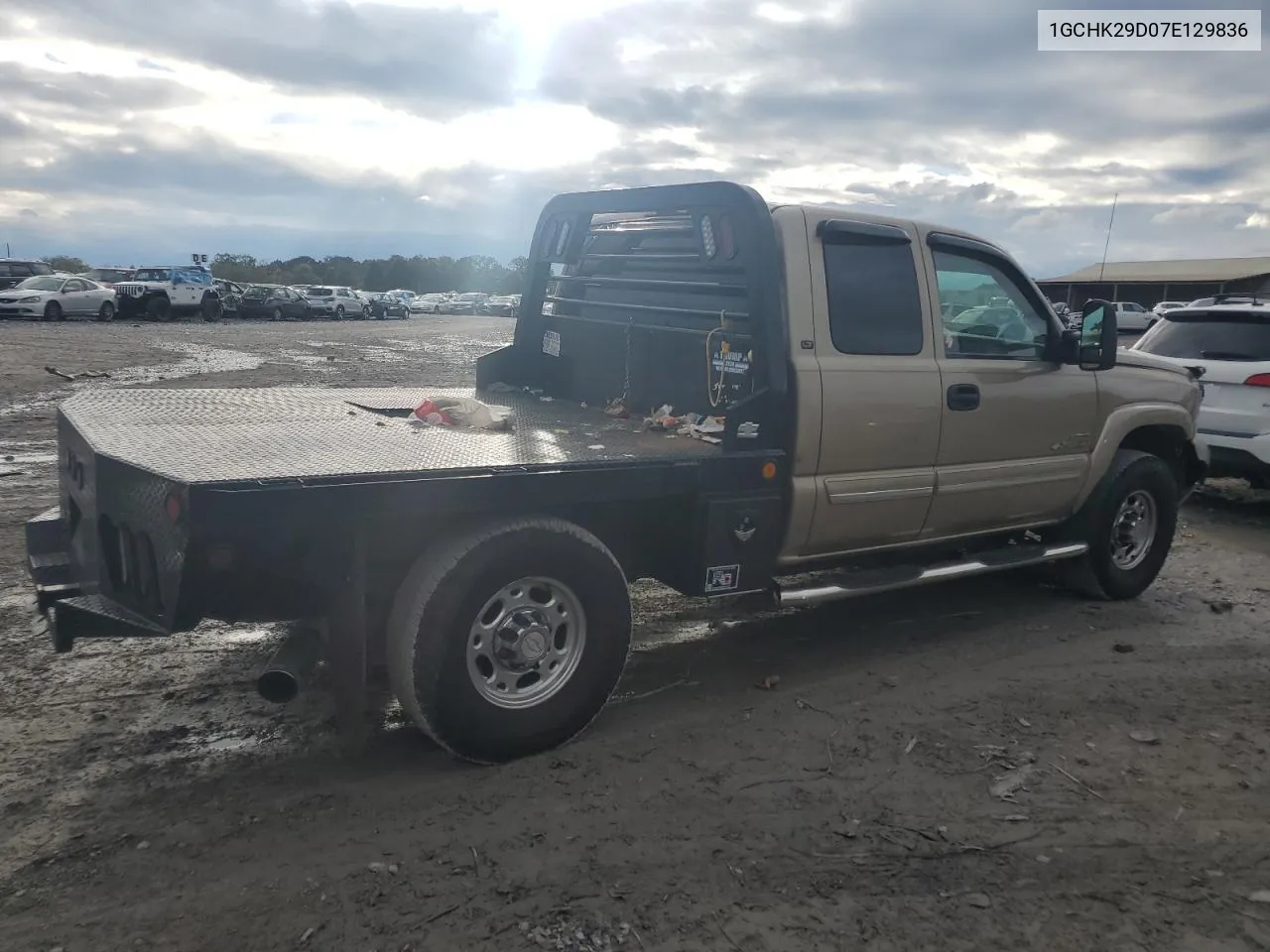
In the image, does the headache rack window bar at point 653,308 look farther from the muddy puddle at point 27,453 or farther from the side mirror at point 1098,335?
the muddy puddle at point 27,453

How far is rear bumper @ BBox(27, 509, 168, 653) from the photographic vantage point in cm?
336

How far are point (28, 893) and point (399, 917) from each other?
3.54 ft

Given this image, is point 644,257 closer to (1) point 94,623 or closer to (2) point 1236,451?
(1) point 94,623

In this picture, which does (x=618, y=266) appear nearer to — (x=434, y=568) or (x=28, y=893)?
(x=434, y=568)

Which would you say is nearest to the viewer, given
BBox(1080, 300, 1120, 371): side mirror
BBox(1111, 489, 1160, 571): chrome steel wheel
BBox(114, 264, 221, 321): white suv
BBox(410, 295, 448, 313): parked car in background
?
BBox(1080, 300, 1120, 371): side mirror

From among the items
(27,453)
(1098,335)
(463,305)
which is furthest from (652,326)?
(463,305)

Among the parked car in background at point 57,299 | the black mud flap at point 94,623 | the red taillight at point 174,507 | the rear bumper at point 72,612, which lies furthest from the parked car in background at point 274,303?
the red taillight at point 174,507

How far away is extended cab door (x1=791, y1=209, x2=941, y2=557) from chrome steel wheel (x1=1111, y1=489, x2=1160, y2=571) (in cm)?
193

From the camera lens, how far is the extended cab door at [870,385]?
451 cm

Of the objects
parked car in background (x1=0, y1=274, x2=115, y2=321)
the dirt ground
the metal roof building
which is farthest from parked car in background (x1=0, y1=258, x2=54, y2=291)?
the metal roof building

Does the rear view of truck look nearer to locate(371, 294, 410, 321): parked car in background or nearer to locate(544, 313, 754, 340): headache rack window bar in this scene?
locate(544, 313, 754, 340): headache rack window bar

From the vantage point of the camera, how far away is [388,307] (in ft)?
160

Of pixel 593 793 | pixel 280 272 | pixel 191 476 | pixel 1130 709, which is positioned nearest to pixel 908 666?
pixel 1130 709

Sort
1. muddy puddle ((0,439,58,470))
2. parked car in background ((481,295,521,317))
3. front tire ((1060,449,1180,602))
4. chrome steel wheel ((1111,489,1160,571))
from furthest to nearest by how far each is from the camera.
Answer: parked car in background ((481,295,521,317)) → muddy puddle ((0,439,58,470)) → chrome steel wheel ((1111,489,1160,571)) → front tire ((1060,449,1180,602))
